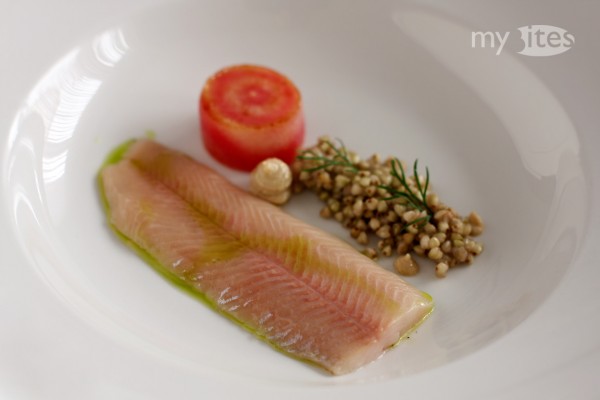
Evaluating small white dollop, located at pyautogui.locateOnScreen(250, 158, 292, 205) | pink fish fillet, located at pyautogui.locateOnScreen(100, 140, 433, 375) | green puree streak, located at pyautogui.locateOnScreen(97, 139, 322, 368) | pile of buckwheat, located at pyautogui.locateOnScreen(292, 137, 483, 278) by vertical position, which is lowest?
green puree streak, located at pyautogui.locateOnScreen(97, 139, 322, 368)

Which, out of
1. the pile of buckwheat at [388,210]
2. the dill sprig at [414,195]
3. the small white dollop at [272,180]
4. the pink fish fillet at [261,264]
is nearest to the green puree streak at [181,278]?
the pink fish fillet at [261,264]

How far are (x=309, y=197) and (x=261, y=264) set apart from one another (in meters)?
0.48

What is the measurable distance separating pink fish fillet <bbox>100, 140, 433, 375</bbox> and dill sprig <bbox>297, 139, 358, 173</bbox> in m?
0.23

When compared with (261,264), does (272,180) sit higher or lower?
higher

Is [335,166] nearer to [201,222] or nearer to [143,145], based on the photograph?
[201,222]

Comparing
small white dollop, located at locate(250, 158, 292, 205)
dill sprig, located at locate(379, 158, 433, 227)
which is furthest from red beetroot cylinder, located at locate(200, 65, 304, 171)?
dill sprig, located at locate(379, 158, 433, 227)

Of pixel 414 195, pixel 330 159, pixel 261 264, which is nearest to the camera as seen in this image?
pixel 261 264

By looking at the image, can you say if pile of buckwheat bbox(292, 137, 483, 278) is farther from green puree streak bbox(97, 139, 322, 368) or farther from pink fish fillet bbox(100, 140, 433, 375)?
green puree streak bbox(97, 139, 322, 368)

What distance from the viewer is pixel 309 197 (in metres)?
2.92

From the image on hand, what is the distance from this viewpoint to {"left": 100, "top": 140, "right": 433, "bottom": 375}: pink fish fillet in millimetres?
2344

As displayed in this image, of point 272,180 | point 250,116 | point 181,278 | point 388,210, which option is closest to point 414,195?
point 388,210

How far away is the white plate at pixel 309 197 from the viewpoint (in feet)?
7.00

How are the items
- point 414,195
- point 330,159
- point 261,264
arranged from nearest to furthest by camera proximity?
1. point 261,264
2. point 414,195
3. point 330,159

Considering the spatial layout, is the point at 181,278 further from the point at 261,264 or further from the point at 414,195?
the point at 414,195
